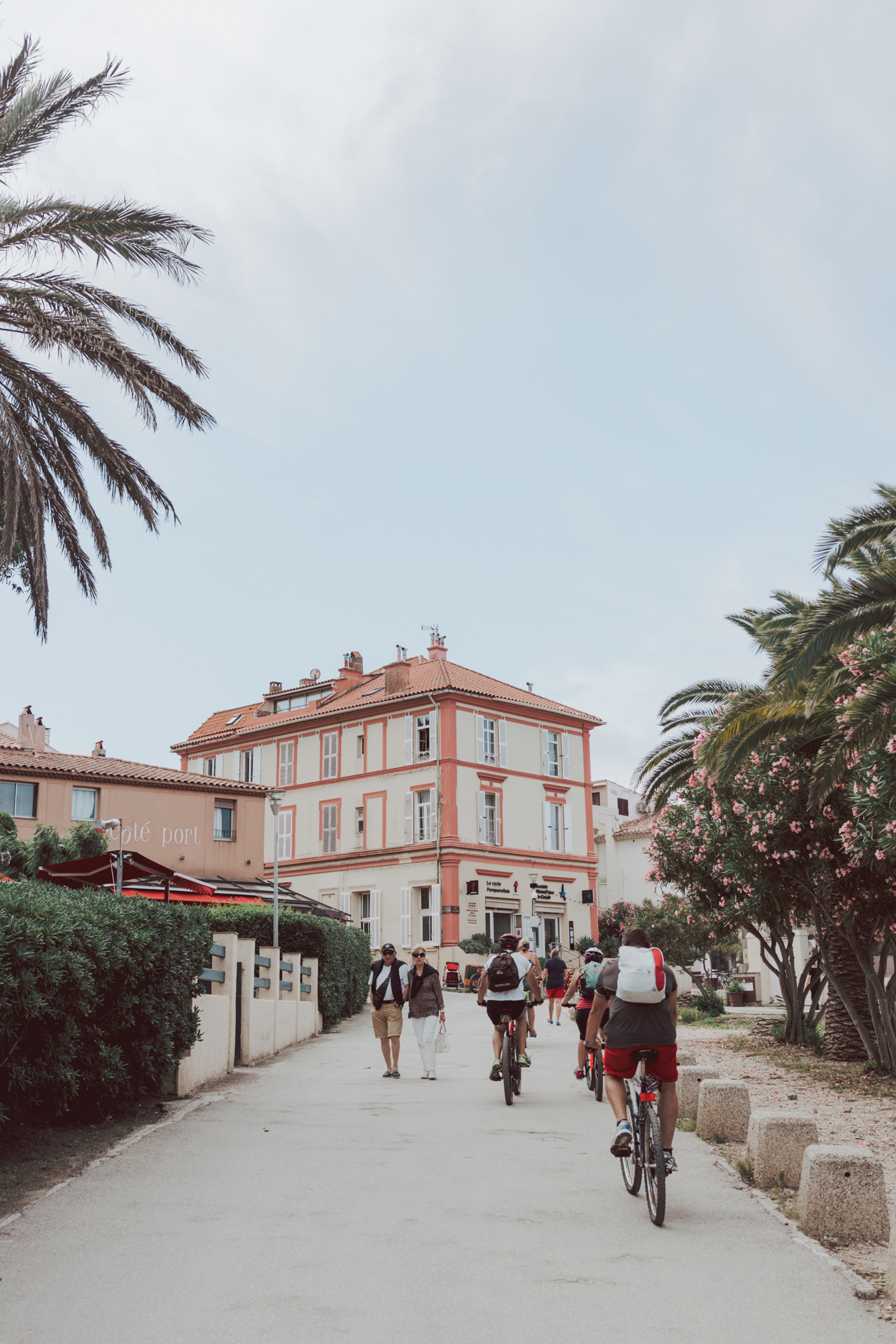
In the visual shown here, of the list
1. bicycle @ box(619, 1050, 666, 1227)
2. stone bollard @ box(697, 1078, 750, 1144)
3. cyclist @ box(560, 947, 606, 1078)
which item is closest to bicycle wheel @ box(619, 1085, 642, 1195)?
bicycle @ box(619, 1050, 666, 1227)

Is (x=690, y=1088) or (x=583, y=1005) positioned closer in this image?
(x=690, y=1088)

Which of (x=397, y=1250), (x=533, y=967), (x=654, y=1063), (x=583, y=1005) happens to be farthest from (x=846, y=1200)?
(x=533, y=967)

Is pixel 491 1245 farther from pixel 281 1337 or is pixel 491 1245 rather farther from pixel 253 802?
pixel 253 802

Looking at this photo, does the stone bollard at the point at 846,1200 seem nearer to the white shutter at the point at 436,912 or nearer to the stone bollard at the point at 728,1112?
the stone bollard at the point at 728,1112

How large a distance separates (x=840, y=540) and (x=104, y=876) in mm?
10904

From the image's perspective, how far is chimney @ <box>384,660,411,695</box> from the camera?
5331cm

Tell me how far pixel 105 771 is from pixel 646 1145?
3437cm

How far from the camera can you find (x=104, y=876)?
17.8m

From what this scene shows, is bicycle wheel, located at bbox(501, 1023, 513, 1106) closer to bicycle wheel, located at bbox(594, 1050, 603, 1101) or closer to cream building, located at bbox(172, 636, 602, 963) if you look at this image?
bicycle wheel, located at bbox(594, 1050, 603, 1101)

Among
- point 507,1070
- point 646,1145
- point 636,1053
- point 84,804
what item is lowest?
point 507,1070

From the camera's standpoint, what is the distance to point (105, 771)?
39.3 meters

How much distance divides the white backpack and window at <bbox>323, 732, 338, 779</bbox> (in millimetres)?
46900

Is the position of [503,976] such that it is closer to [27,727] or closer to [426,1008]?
[426,1008]

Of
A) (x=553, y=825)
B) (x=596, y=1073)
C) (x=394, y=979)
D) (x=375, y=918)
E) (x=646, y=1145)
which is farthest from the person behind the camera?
(x=553, y=825)
